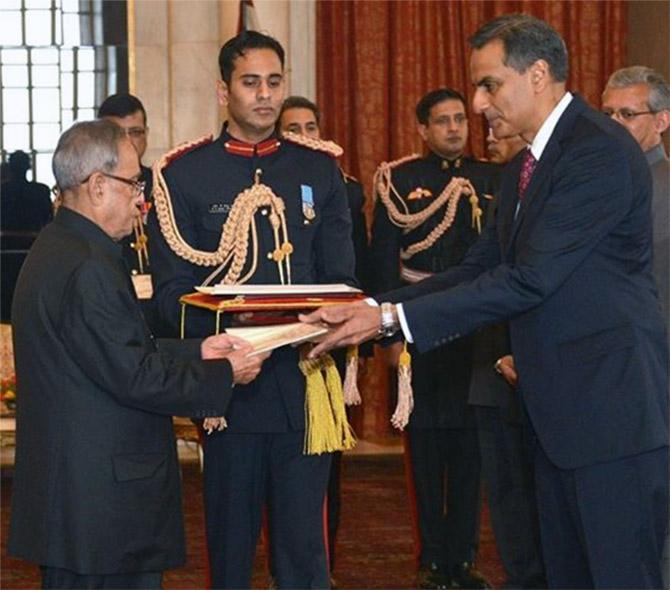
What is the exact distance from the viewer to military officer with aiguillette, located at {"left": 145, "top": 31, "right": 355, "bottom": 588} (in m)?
4.16

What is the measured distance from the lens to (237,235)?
4.22m

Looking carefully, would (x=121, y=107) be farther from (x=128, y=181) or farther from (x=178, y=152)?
(x=128, y=181)

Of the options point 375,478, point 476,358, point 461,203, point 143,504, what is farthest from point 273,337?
point 375,478

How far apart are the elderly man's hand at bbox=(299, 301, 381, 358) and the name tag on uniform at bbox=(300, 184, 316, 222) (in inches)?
22.2

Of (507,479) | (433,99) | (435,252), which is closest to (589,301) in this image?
(507,479)

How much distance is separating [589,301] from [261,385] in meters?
1.11

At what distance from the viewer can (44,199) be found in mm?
8320

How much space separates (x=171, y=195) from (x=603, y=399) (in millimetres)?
1480

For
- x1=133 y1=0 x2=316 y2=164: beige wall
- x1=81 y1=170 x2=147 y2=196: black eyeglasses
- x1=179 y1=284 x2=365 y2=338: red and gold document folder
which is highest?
x1=133 y1=0 x2=316 y2=164: beige wall

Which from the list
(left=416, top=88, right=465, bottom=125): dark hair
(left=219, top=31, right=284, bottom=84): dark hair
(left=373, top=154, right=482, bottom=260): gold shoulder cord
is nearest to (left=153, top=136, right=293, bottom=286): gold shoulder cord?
(left=219, top=31, right=284, bottom=84): dark hair

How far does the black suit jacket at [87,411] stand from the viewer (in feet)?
11.1

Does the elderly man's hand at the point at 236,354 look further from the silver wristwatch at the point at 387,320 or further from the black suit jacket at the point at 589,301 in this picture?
the black suit jacket at the point at 589,301

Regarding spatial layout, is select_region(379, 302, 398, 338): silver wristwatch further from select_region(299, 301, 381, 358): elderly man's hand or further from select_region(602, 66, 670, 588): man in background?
select_region(602, 66, 670, 588): man in background

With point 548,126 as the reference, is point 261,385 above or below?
below
